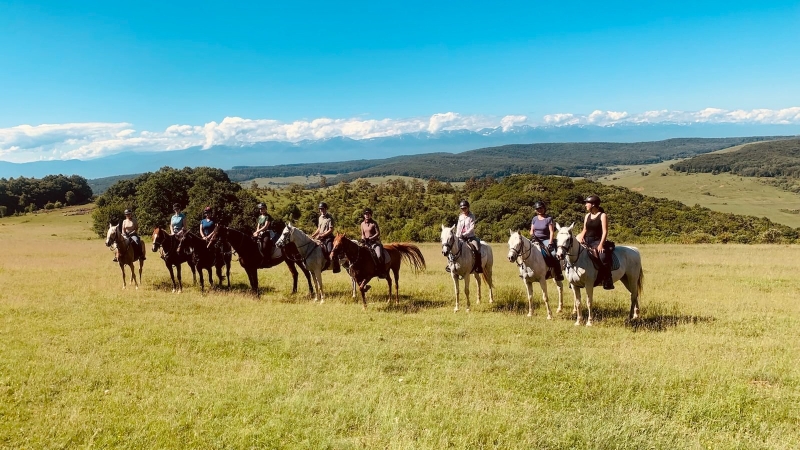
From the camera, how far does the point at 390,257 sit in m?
14.0

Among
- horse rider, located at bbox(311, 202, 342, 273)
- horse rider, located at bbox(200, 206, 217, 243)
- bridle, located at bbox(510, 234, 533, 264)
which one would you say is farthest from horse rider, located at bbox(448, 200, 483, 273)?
horse rider, located at bbox(200, 206, 217, 243)

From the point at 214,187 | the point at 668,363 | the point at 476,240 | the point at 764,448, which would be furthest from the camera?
the point at 214,187

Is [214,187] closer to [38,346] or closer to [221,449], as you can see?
[38,346]

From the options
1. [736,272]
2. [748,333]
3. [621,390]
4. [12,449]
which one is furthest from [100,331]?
[736,272]

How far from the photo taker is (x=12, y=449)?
5.29m

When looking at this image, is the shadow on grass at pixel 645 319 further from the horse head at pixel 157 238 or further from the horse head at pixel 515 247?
the horse head at pixel 157 238

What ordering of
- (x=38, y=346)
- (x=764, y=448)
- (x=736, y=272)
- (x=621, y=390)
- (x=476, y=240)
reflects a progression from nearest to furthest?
1. (x=764, y=448)
2. (x=621, y=390)
3. (x=38, y=346)
4. (x=476, y=240)
5. (x=736, y=272)

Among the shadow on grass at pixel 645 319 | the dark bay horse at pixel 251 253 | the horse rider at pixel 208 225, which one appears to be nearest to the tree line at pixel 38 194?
the horse rider at pixel 208 225

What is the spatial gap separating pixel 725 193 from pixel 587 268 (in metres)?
129

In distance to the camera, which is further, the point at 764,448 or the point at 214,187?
the point at 214,187

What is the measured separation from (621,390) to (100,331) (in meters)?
11.0

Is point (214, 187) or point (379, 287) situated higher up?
point (214, 187)

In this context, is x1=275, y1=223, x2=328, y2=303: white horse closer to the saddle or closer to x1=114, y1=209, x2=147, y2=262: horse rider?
x1=114, y1=209, x2=147, y2=262: horse rider

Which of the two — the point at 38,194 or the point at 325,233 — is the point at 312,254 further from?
the point at 38,194
